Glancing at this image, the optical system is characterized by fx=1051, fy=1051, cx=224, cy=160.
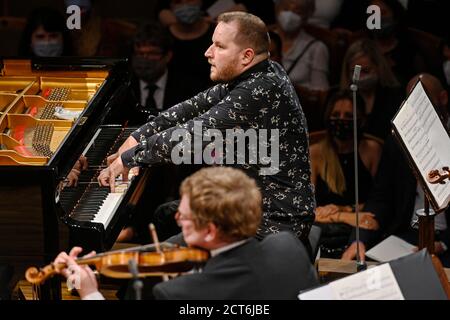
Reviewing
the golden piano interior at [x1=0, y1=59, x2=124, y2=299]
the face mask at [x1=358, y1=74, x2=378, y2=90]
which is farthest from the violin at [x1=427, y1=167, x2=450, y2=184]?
the face mask at [x1=358, y1=74, x2=378, y2=90]

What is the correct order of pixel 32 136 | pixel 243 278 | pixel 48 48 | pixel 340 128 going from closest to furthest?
pixel 243 278, pixel 32 136, pixel 340 128, pixel 48 48

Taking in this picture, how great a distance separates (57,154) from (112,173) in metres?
0.34

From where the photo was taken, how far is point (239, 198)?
3.39m

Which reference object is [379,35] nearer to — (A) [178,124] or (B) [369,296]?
(A) [178,124]

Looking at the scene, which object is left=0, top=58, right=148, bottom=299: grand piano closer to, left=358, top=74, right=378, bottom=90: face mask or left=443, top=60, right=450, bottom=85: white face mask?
left=358, top=74, right=378, bottom=90: face mask

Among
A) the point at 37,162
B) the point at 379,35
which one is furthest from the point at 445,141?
the point at 379,35

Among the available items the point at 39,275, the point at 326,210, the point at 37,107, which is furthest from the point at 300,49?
the point at 39,275

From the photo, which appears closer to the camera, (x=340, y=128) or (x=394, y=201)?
(x=394, y=201)

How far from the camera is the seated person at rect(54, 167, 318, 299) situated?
3.35 meters

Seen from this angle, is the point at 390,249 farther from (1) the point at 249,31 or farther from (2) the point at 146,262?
(2) the point at 146,262

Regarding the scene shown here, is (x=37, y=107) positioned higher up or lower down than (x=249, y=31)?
lower down

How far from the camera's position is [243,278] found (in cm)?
334

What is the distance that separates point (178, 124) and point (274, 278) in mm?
1548
